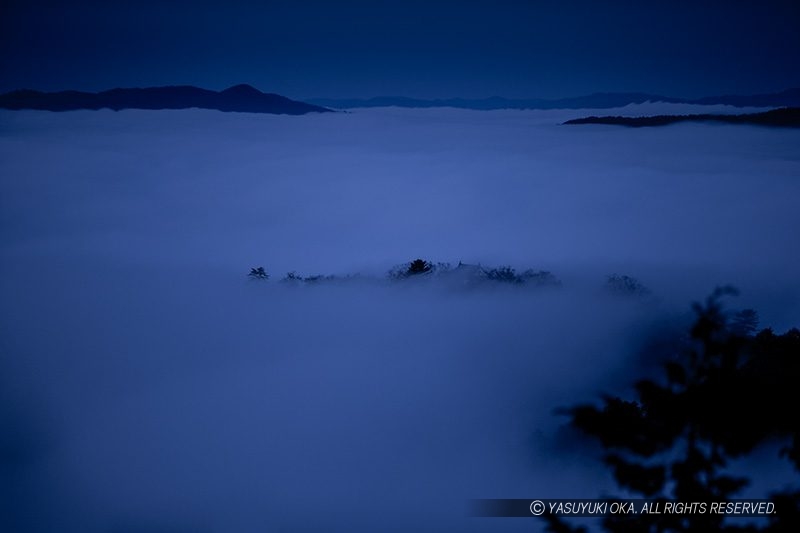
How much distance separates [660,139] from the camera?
288 ft

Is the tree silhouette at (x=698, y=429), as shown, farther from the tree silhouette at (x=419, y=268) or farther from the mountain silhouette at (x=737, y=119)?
the mountain silhouette at (x=737, y=119)

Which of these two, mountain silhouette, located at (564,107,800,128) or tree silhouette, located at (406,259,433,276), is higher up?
mountain silhouette, located at (564,107,800,128)

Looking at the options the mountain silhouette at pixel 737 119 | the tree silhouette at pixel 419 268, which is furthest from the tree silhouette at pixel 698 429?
the mountain silhouette at pixel 737 119

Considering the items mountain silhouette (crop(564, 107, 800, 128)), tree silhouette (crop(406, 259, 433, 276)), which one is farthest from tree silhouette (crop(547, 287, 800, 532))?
mountain silhouette (crop(564, 107, 800, 128))

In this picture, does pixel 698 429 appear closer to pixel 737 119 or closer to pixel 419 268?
pixel 419 268

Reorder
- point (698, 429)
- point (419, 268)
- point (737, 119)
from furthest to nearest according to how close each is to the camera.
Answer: point (737, 119) → point (419, 268) → point (698, 429)

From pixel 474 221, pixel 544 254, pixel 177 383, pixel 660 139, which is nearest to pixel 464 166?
pixel 474 221

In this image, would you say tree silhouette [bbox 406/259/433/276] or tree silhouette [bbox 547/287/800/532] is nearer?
tree silhouette [bbox 547/287/800/532]

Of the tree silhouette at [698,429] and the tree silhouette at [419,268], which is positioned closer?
the tree silhouette at [698,429]

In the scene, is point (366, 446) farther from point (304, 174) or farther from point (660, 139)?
point (304, 174)

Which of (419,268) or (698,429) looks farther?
(419,268)

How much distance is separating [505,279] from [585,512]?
28407 mm

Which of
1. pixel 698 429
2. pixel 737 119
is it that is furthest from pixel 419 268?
pixel 737 119

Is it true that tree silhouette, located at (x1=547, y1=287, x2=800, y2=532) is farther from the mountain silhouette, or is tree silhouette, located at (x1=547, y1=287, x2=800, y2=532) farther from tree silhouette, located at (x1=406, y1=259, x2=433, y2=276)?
the mountain silhouette
